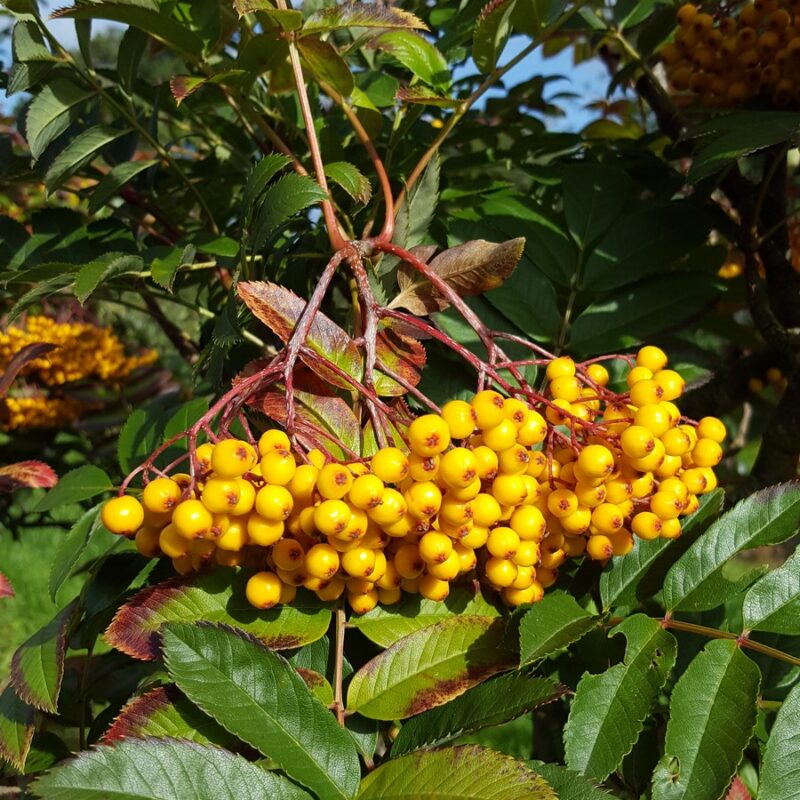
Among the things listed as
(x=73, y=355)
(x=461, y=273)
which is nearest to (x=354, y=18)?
(x=461, y=273)

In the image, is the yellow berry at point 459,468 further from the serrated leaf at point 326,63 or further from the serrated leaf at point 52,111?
the serrated leaf at point 52,111

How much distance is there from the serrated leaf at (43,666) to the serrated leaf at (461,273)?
1.72 feet

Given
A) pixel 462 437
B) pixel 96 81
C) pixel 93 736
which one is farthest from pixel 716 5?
pixel 93 736

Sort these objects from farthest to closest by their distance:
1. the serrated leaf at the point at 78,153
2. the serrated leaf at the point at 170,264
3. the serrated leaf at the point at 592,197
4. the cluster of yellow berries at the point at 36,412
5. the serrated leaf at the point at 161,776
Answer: the cluster of yellow berries at the point at 36,412
the serrated leaf at the point at 592,197
the serrated leaf at the point at 78,153
the serrated leaf at the point at 170,264
the serrated leaf at the point at 161,776

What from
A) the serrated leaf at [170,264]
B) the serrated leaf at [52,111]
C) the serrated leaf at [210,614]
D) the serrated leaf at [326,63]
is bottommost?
the serrated leaf at [210,614]

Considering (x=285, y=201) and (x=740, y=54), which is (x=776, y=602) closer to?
(x=285, y=201)

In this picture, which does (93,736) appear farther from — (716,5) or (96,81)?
(716,5)

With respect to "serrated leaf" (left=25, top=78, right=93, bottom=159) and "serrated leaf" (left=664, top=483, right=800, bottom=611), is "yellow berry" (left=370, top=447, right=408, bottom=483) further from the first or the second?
"serrated leaf" (left=25, top=78, right=93, bottom=159)

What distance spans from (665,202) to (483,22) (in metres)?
0.41

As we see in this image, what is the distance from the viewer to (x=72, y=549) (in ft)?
3.38

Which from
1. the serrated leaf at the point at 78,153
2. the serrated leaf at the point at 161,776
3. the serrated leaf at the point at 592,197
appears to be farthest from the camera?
the serrated leaf at the point at 592,197

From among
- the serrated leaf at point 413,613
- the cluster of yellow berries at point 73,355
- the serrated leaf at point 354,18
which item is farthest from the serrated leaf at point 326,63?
the cluster of yellow berries at point 73,355

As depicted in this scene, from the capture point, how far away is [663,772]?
0.71 metres

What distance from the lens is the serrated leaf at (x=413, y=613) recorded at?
828 millimetres
